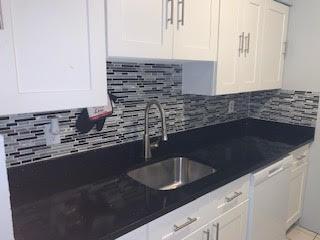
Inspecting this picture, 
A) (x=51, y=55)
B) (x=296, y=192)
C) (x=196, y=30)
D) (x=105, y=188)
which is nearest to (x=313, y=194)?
(x=296, y=192)

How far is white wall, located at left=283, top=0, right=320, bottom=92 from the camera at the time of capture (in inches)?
88.2

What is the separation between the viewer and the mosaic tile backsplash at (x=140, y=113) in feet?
4.24

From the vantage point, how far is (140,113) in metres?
1.77

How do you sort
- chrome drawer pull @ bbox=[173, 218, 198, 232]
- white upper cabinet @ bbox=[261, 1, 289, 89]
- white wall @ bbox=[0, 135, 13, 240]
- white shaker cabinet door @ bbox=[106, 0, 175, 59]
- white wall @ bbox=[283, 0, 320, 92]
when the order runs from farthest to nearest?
1. white wall @ bbox=[283, 0, 320, 92]
2. white upper cabinet @ bbox=[261, 1, 289, 89]
3. chrome drawer pull @ bbox=[173, 218, 198, 232]
4. white shaker cabinet door @ bbox=[106, 0, 175, 59]
5. white wall @ bbox=[0, 135, 13, 240]

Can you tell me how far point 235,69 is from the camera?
188cm

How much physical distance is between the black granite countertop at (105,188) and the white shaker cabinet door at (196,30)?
2.16 feet

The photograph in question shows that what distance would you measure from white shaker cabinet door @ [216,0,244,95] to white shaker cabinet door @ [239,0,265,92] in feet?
0.23

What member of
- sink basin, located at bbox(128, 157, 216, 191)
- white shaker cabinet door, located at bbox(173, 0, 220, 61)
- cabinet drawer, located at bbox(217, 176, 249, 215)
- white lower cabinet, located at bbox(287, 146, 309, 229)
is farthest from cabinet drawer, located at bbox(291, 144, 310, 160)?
white shaker cabinet door, located at bbox(173, 0, 220, 61)

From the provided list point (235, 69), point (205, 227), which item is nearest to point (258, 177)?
point (205, 227)

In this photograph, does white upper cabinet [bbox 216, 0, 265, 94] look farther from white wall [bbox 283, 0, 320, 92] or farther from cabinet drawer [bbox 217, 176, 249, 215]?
cabinet drawer [bbox 217, 176, 249, 215]

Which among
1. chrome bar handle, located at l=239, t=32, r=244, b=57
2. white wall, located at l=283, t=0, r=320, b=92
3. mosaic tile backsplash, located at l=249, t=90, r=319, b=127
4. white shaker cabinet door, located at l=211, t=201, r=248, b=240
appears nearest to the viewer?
white shaker cabinet door, located at l=211, t=201, r=248, b=240

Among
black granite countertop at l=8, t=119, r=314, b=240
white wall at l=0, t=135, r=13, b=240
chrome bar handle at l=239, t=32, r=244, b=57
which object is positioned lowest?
black granite countertop at l=8, t=119, r=314, b=240

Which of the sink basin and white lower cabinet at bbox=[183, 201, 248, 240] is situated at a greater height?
the sink basin

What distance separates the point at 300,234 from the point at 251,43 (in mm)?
1757
